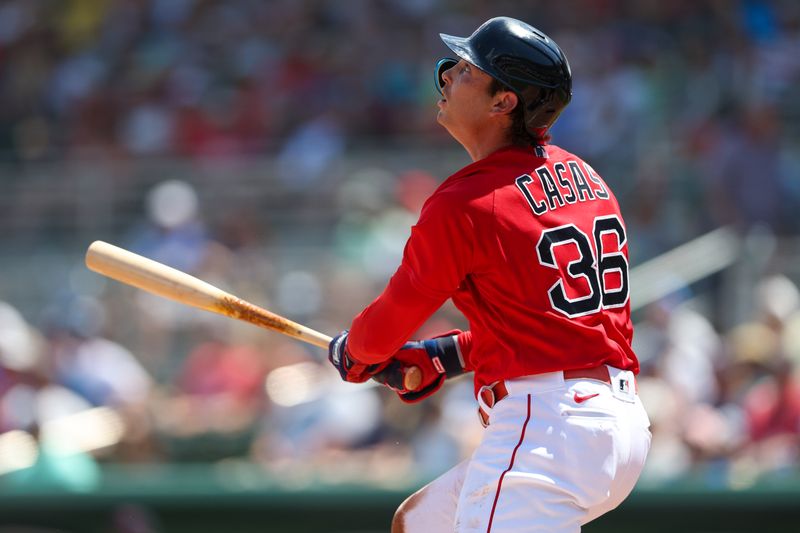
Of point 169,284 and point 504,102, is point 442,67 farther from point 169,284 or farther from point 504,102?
point 169,284

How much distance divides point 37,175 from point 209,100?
1689mm

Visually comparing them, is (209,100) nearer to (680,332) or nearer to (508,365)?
(680,332)

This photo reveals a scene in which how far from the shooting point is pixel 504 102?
3564 millimetres

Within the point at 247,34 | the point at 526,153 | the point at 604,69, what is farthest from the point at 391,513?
the point at 247,34

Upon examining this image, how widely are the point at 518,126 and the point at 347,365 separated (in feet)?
2.73

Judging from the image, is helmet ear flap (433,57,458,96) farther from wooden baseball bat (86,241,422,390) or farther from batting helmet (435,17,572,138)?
wooden baseball bat (86,241,422,390)

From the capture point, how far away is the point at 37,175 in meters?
11.4

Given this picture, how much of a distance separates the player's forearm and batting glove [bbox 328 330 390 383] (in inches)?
5.5

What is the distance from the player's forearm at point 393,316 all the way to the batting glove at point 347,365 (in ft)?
0.46

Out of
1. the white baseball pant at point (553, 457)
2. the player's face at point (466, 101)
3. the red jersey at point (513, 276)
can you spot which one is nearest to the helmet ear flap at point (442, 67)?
the player's face at point (466, 101)

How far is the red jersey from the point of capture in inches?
132

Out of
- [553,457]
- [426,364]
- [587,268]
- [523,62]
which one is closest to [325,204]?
[426,364]

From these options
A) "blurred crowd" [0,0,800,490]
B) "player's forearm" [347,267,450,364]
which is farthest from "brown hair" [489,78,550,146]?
"blurred crowd" [0,0,800,490]

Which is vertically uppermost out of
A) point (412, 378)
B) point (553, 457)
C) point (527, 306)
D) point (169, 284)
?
point (169, 284)
